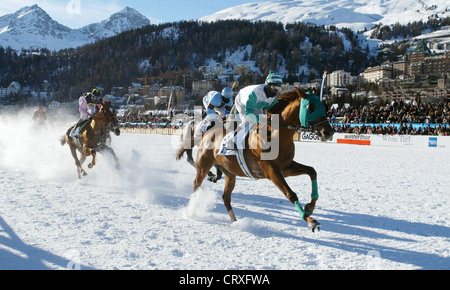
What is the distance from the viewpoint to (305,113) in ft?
15.7

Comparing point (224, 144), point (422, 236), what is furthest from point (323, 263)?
point (224, 144)

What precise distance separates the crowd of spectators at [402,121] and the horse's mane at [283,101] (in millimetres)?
18929

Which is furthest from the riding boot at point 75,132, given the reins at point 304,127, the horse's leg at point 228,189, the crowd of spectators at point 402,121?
the crowd of spectators at point 402,121

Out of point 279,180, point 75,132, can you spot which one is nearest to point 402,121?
point 75,132

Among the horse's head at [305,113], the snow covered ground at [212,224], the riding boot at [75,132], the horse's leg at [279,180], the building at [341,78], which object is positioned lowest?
the snow covered ground at [212,224]

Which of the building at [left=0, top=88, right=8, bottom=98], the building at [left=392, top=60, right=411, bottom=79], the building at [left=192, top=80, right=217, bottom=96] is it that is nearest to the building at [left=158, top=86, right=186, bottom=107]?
the building at [left=192, top=80, right=217, bottom=96]

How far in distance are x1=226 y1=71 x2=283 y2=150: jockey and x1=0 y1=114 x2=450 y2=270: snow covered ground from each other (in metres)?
1.38

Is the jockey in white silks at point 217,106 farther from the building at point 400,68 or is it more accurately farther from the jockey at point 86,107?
the building at point 400,68

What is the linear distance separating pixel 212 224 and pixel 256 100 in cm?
212

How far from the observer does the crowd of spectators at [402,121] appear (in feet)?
68.4

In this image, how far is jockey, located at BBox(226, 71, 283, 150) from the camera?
5.43 meters

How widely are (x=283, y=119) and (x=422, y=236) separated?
2.56 meters

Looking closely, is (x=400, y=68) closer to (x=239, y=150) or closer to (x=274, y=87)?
(x=274, y=87)

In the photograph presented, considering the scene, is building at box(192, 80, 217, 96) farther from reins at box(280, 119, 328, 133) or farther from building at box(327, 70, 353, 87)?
reins at box(280, 119, 328, 133)
